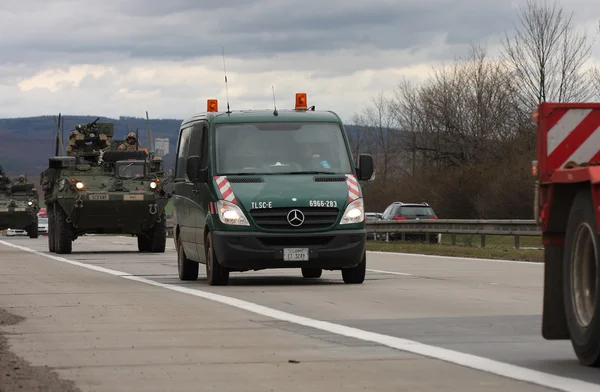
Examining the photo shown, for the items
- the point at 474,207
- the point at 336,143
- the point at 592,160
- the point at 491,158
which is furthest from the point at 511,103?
the point at 592,160

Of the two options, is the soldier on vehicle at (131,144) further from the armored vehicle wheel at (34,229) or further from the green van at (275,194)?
the armored vehicle wheel at (34,229)

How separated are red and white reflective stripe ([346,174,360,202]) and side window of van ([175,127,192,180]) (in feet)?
9.40

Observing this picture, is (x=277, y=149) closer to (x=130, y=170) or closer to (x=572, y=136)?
(x=572, y=136)

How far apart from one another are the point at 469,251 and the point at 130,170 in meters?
9.59

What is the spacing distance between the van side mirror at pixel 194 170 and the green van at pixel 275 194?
1 centimetres

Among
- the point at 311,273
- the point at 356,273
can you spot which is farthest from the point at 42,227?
the point at 356,273

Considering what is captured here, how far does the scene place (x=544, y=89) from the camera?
198ft

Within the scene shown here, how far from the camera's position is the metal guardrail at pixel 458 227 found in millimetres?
33812

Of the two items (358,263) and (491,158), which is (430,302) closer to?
(358,263)

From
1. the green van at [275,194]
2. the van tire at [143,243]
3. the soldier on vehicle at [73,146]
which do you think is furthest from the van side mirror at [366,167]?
the soldier on vehicle at [73,146]

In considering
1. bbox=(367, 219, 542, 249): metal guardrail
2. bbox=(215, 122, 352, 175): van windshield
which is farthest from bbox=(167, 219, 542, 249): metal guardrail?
bbox=(215, 122, 352, 175): van windshield

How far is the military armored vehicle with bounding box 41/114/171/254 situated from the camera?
1405 inches

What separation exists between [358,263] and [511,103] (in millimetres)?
48431

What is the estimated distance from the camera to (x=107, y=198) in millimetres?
35562
